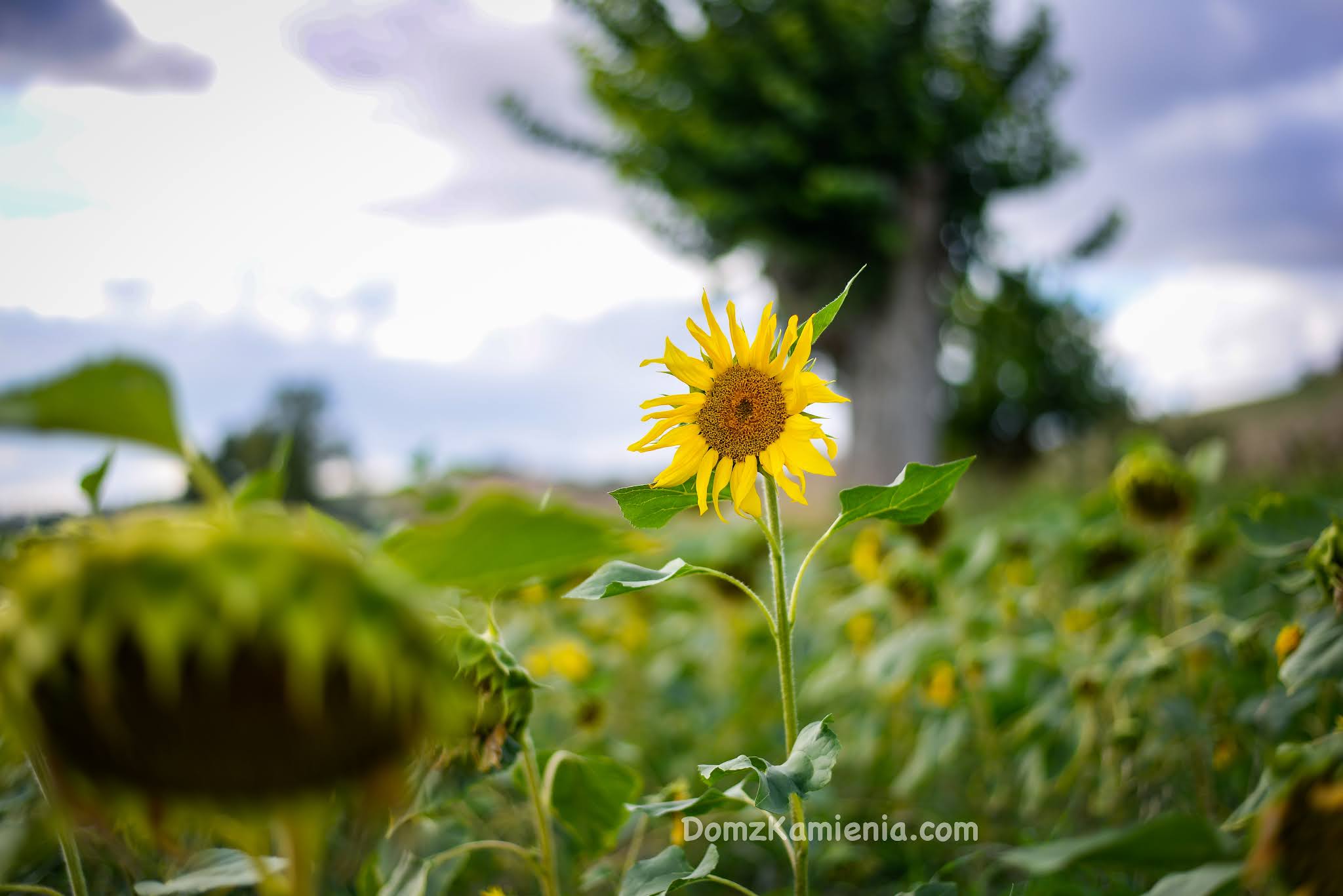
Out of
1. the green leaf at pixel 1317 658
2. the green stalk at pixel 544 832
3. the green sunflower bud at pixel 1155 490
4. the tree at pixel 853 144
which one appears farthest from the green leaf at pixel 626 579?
the tree at pixel 853 144

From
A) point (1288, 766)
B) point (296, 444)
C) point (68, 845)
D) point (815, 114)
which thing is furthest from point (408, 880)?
point (815, 114)

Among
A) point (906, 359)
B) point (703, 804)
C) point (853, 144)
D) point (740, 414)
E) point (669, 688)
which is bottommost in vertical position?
point (669, 688)

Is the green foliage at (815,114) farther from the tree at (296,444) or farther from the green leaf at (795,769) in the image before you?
the green leaf at (795,769)

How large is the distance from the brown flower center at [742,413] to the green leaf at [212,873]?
1.26ft

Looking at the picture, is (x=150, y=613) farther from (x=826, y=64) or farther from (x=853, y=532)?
(x=826, y=64)

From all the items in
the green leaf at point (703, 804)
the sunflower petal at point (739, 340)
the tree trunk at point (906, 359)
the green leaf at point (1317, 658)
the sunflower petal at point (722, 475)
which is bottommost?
the green leaf at point (703, 804)

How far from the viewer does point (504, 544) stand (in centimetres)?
29

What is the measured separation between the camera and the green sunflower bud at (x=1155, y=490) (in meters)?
1.14

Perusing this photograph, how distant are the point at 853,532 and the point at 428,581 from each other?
1.86 metres

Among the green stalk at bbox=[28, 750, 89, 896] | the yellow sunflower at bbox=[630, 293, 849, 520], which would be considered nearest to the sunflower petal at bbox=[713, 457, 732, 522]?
the yellow sunflower at bbox=[630, 293, 849, 520]

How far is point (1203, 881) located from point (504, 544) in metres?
0.34

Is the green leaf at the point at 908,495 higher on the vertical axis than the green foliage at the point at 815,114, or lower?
lower

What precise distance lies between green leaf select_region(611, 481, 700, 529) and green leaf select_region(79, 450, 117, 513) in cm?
30

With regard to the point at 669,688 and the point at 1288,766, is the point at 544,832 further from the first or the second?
the point at 669,688
